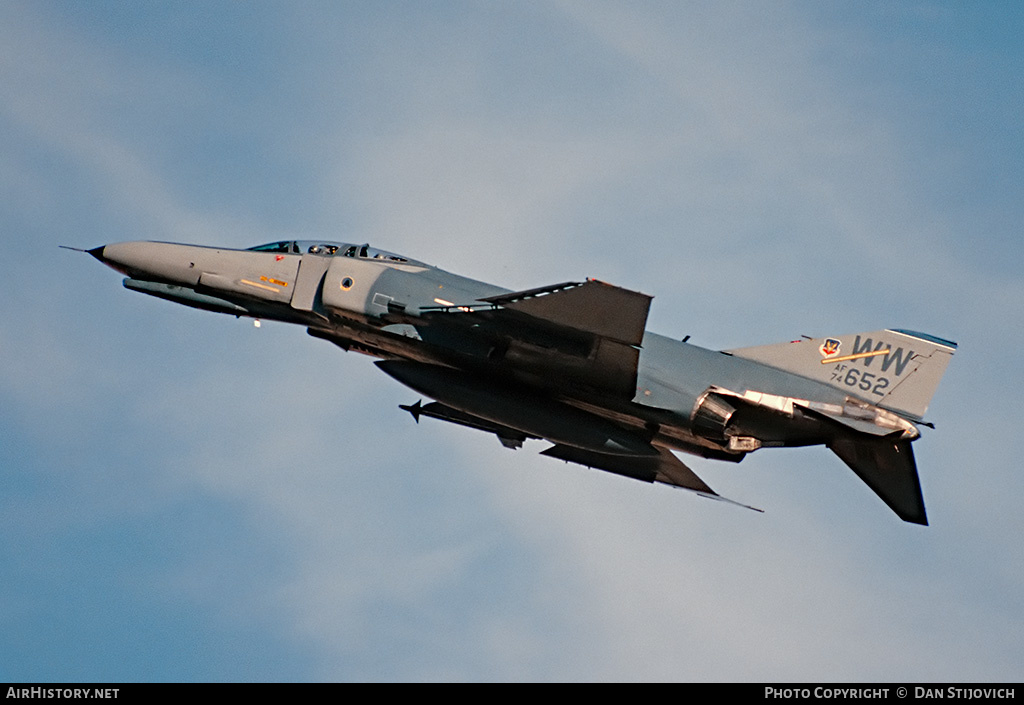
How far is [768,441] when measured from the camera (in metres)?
21.1

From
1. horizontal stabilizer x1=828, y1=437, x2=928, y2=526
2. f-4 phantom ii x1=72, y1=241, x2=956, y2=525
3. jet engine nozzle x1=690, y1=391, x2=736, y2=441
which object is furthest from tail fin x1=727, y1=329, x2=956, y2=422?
jet engine nozzle x1=690, y1=391, x2=736, y2=441

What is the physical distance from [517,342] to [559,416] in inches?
75.1

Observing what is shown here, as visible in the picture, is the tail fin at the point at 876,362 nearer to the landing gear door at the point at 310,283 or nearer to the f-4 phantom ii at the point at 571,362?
the f-4 phantom ii at the point at 571,362

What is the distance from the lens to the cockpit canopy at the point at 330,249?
70.2 feet

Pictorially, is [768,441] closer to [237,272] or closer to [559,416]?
[559,416]

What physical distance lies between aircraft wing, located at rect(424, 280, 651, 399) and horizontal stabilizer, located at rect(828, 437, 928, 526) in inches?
186

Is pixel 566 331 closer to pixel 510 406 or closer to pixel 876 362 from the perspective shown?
pixel 510 406

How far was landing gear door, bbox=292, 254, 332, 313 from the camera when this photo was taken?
69.3 ft

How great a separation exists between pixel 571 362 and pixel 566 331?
67 cm

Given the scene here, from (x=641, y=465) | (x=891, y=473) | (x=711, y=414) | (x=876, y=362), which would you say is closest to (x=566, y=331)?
(x=711, y=414)

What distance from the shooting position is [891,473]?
20953 mm

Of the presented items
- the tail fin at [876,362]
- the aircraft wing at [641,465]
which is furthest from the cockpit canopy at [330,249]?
the tail fin at [876,362]

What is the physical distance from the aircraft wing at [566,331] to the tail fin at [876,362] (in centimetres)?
308
